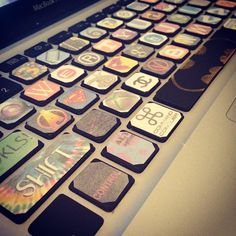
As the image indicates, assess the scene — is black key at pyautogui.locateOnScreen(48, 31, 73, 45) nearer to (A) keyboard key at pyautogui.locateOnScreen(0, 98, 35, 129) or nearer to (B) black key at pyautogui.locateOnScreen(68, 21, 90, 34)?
(B) black key at pyautogui.locateOnScreen(68, 21, 90, 34)

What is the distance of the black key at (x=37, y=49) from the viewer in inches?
20.1

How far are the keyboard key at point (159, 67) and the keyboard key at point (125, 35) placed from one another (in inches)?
2.9

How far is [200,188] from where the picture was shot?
1.00 ft

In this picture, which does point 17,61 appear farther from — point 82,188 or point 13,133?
point 82,188

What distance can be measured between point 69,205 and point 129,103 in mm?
162

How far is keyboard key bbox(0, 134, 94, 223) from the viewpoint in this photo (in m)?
0.29

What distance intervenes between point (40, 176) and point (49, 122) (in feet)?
0.27

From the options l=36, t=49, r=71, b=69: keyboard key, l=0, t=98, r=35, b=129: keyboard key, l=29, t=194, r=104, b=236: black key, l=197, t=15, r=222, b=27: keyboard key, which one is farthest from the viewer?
l=197, t=15, r=222, b=27: keyboard key

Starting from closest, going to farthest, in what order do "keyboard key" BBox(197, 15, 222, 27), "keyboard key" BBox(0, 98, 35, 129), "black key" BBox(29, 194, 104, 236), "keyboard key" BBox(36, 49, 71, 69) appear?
"black key" BBox(29, 194, 104, 236), "keyboard key" BBox(0, 98, 35, 129), "keyboard key" BBox(36, 49, 71, 69), "keyboard key" BBox(197, 15, 222, 27)

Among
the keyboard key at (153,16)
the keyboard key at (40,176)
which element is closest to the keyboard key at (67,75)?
the keyboard key at (40,176)

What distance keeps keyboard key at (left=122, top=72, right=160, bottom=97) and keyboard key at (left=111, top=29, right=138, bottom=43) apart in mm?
110

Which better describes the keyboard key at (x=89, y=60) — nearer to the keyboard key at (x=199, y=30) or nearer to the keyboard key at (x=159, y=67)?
the keyboard key at (x=159, y=67)

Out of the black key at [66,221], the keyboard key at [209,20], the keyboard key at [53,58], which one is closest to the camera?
the black key at [66,221]

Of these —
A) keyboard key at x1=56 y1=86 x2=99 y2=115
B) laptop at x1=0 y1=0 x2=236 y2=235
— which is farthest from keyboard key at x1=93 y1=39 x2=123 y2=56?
keyboard key at x1=56 y1=86 x2=99 y2=115
